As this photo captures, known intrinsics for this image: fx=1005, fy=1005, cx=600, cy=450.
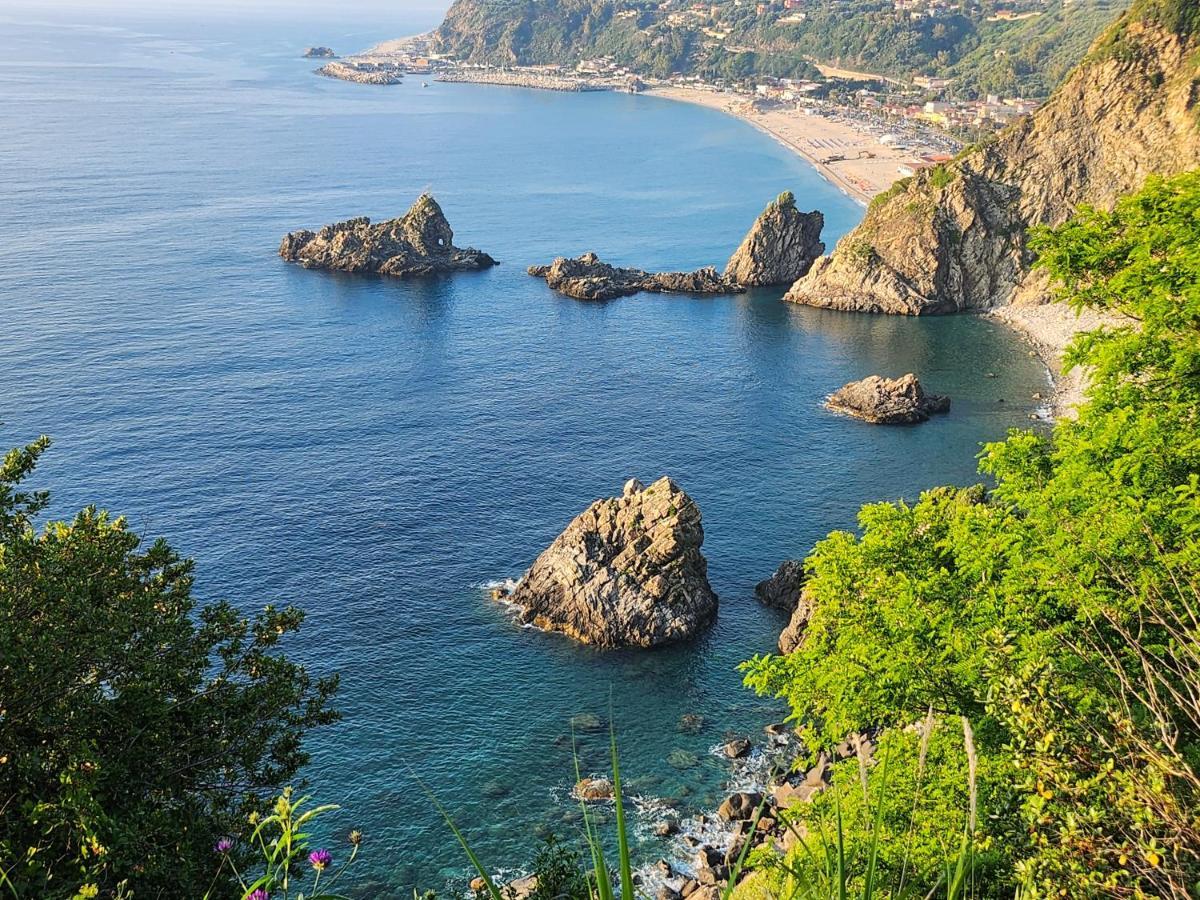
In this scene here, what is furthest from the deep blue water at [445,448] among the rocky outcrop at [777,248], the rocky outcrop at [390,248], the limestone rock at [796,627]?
the rocky outcrop at [777,248]

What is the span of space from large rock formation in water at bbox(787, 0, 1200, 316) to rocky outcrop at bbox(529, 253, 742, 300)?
1472 centimetres

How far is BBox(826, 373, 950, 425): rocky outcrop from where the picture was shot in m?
104

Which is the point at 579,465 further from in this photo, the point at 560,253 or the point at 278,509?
the point at 560,253

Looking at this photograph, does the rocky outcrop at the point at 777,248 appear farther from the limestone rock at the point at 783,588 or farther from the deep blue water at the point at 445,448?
the limestone rock at the point at 783,588

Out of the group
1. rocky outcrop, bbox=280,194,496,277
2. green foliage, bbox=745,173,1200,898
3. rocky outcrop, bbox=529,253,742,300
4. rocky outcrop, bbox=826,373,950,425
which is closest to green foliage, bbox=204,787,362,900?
green foliage, bbox=745,173,1200,898

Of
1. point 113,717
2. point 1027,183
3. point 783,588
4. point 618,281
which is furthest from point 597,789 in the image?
point 1027,183

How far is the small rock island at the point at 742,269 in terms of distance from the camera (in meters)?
156

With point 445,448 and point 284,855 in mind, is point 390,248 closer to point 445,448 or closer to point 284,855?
point 445,448

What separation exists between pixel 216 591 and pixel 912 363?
283 feet

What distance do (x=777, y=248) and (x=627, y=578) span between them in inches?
4067

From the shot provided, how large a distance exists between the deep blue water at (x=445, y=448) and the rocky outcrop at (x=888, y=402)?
195cm

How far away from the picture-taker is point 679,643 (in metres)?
68.1

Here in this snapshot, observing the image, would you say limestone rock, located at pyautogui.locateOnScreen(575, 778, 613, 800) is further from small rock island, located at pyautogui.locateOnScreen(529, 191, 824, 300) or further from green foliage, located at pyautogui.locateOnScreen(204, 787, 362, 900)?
small rock island, located at pyautogui.locateOnScreen(529, 191, 824, 300)

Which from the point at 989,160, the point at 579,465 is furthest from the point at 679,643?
the point at 989,160
